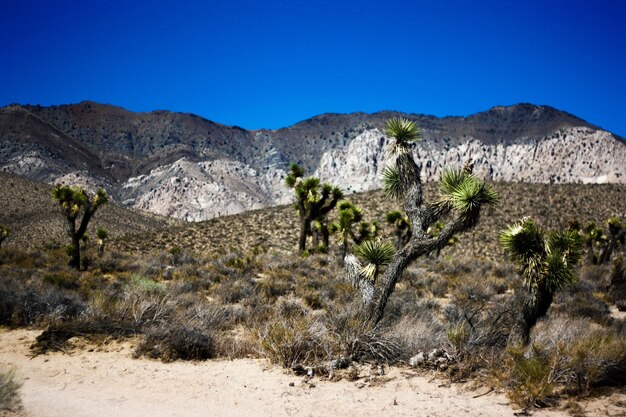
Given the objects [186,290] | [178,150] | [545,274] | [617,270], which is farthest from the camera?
[178,150]

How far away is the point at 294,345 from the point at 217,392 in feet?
4.55

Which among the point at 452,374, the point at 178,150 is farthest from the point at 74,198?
the point at 178,150

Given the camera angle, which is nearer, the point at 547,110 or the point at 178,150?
the point at 178,150

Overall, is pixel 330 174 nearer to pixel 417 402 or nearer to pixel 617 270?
pixel 617 270

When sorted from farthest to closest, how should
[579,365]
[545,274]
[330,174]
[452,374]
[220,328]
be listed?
[330,174] → [220,328] → [545,274] → [452,374] → [579,365]

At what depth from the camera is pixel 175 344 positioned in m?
7.23

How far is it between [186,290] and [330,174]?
136926mm

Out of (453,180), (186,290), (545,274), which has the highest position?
(453,180)

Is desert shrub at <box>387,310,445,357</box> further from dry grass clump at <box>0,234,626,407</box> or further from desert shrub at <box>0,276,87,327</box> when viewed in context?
desert shrub at <box>0,276,87,327</box>

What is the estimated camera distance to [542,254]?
8516 millimetres

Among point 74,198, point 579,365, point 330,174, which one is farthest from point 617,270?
point 330,174

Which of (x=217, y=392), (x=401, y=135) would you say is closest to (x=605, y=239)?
(x=401, y=135)

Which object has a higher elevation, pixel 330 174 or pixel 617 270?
pixel 330 174

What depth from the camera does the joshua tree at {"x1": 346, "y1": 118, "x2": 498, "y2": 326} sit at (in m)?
8.77
